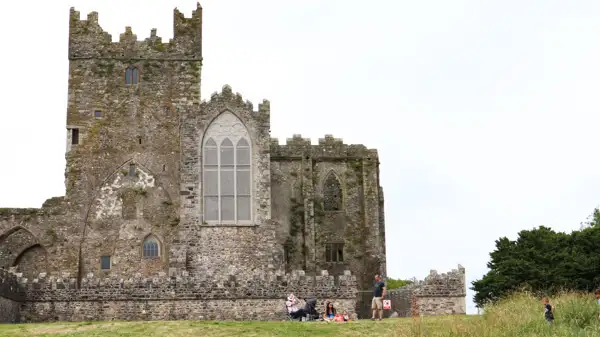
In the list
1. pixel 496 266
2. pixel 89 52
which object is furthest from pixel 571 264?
pixel 89 52

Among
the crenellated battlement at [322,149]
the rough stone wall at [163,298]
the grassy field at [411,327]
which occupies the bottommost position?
the grassy field at [411,327]

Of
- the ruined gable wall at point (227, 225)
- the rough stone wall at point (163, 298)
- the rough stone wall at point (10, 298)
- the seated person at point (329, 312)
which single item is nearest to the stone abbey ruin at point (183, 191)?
the ruined gable wall at point (227, 225)

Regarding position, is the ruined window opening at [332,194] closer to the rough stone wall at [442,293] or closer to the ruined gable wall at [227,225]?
the ruined gable wall at [227,225]

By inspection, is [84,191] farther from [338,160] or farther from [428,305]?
[428,305]

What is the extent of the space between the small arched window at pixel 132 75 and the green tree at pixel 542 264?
68.4 feet

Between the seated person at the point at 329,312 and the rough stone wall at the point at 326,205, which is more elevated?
the rough stone wall at the point at 326,205

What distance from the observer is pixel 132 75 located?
52938 millimetres

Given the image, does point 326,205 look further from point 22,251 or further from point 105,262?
point 22,251

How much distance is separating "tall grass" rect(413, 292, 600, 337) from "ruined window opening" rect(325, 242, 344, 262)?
20.1 meters

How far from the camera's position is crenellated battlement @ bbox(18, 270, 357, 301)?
132 feet

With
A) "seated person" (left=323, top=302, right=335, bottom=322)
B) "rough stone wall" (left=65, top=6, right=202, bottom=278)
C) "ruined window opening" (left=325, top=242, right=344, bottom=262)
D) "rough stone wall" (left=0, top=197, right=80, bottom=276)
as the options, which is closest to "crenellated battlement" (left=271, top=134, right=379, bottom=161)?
"ruined window opening" (left=325, top=242, right=344, bottom=262)

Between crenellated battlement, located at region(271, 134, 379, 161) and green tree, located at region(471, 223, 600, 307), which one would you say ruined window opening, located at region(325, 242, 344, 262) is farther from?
green tree, located at region(471, 223, 600, 307)

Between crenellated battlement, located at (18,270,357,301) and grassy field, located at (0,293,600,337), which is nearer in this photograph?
grassy field, located at (0,293,600,337)

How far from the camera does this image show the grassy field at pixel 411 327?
28891mm
